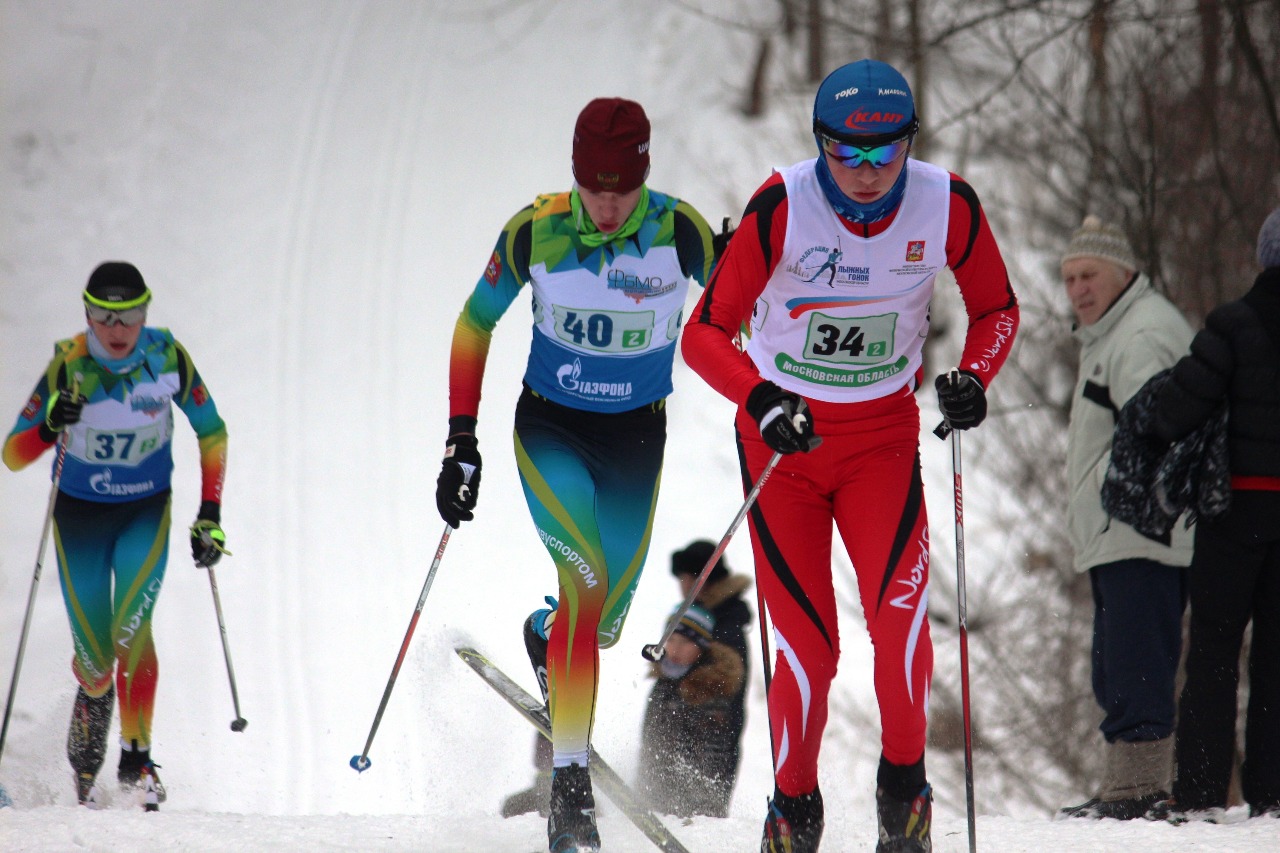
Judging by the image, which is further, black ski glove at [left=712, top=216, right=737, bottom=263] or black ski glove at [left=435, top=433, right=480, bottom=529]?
black ski glove at [left=712, top=216, right=737, bottom=263]

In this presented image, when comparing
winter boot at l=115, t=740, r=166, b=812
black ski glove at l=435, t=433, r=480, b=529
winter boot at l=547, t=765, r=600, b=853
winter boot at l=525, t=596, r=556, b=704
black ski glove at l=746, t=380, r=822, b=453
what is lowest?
winter boot at l=115, t=740, r=166, b=812

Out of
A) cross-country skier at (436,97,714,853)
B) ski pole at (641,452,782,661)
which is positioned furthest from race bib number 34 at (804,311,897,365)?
cross-country skier at (436,97,714,853)

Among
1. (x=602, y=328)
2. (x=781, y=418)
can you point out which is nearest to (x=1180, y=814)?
(x=781, y=418)

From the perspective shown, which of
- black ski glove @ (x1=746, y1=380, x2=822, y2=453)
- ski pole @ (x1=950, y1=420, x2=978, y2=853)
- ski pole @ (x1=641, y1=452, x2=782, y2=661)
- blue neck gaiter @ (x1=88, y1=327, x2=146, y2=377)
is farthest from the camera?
blue neck gaiter @ (x1=88, y1=327, x2=146, y2=377)

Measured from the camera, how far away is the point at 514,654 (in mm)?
9281

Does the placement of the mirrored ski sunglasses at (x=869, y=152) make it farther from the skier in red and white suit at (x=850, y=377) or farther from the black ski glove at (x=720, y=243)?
the black ski glove at (x=720, y=243)

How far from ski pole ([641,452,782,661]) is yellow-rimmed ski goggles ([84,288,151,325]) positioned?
283cm

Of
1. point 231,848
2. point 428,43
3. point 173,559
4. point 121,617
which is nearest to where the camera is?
point 231,848

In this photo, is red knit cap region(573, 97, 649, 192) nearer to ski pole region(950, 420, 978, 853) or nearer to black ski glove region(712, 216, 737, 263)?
black ski glove region(712, 216, 737, 263)

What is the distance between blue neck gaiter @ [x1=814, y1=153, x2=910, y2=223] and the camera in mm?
3863

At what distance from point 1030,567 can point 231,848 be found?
26.6 ft

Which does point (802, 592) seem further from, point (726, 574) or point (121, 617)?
point (121, 617)

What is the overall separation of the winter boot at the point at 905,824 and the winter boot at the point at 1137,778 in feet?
5.08

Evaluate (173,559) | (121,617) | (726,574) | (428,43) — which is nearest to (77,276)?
(173,559)
